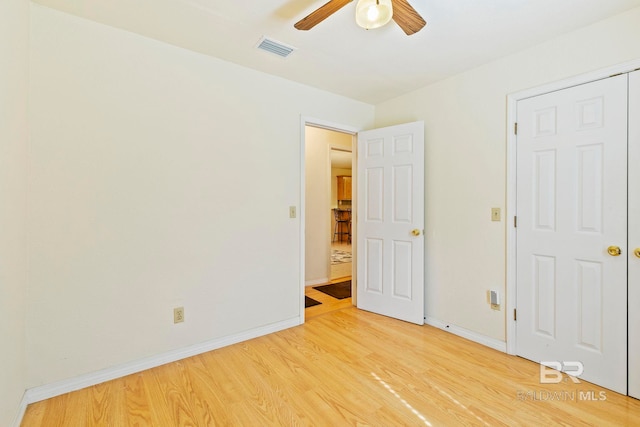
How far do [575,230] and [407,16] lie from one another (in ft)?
5.96

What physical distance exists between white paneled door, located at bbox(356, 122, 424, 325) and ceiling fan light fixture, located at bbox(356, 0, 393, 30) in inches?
62.3

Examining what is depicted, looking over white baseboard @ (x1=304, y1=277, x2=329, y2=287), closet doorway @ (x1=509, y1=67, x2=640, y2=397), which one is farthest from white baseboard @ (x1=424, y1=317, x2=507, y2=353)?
white baseboard @ (x1=304, y1=277, x2=329, y2=287)

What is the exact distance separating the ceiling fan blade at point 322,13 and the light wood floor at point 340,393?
216 centimetres

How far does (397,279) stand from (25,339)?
2.86 m

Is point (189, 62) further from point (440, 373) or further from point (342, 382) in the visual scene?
point (440, 373)

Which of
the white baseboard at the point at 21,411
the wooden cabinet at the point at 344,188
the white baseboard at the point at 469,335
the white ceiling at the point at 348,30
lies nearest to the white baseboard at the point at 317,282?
the white baseboard at the point at 469,335

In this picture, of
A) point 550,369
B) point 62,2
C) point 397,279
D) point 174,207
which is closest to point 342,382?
point 397,279

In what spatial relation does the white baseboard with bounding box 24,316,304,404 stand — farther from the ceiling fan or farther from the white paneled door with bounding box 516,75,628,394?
the ceiling fan

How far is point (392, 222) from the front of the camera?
120 inches

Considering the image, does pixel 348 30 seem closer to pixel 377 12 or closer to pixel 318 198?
pixel 377 12

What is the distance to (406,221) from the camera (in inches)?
116

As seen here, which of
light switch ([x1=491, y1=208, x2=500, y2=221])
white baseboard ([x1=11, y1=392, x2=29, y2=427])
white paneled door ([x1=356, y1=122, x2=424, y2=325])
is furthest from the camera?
white paneled door ([x1=356, y1=122, x2=424, y2=325])

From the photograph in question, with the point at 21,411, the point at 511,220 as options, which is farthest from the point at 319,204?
the point at 21,411

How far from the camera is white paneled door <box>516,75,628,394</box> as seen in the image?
1833 millimetres
